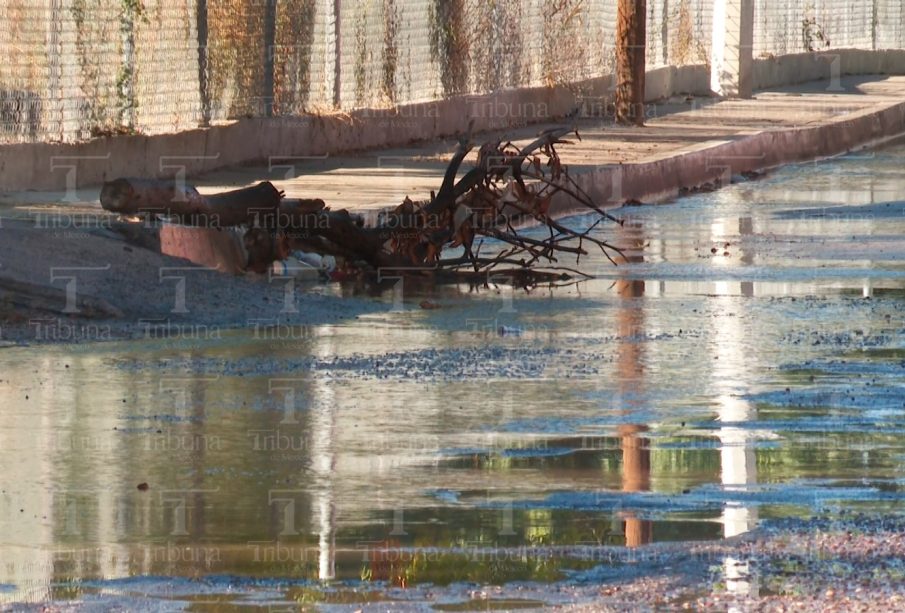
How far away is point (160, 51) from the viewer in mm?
18109

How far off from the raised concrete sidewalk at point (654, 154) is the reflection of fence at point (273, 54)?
0.74 m

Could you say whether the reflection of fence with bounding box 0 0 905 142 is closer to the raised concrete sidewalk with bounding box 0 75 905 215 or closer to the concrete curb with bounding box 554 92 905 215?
the raised concrete sidewalk with bounding box 0 75 905 215

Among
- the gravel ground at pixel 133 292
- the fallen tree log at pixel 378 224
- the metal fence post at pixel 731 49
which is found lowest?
the gravel ground at pixel 133 292

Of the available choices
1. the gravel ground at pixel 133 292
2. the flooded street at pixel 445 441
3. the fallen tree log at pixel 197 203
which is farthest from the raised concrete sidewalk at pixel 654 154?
the flooded street at pixel 445 441

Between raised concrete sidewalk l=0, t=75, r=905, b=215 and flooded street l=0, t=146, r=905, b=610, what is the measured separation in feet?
13.9

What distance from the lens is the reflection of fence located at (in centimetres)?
1647

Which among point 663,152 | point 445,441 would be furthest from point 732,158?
point 445,441

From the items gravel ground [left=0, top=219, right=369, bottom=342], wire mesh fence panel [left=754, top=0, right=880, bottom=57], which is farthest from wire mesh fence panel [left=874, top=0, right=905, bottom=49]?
gravel ground [left=0, top=219, right=369, bottom=342]

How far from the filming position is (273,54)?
66.6 feet

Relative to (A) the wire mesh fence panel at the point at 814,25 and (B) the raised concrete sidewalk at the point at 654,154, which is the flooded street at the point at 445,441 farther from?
(A) the wire mesh fence panel at the point at 814,25

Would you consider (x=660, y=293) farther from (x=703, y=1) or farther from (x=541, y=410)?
(x=703, y=1)

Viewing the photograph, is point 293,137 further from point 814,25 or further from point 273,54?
point 814,25

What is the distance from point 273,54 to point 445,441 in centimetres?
1278

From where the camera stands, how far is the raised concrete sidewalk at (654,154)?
55.8 ft
